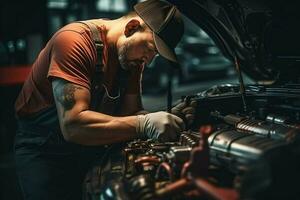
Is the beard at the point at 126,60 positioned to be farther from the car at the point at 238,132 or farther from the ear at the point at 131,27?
the car at the point at 238,132

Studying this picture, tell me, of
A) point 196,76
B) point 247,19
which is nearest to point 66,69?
point 247,19

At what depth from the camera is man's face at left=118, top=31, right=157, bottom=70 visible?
208cm

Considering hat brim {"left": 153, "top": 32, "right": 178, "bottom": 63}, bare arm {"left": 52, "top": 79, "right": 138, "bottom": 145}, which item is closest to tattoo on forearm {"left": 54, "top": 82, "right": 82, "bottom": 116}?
bare arm {"left": 52, "top": 79, "right": 138, "bottom": 145}

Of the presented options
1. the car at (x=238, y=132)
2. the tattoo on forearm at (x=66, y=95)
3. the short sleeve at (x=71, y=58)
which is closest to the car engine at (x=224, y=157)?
the car at (x=238, y=132)

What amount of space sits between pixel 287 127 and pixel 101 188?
0.88 m

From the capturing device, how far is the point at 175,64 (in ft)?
6.78

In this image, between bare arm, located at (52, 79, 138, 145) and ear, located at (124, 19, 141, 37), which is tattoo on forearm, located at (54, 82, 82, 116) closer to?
bare arm, located at (52, 79, 138, 145)

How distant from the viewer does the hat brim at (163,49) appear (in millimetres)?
1980

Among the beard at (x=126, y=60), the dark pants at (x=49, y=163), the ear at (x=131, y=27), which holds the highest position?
the ear at (x=131, y=27)

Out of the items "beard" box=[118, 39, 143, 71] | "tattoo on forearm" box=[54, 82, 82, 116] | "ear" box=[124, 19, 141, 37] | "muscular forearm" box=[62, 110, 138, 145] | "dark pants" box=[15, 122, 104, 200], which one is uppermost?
"ear" box=[124, 19, 141, 37]

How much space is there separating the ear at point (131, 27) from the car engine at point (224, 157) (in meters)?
0.52

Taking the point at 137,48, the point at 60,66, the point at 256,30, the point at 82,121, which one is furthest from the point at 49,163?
the point at 256,30

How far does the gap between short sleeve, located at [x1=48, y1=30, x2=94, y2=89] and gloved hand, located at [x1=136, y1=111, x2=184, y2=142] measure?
341mm

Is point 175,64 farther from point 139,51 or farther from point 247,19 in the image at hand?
point 247,19
